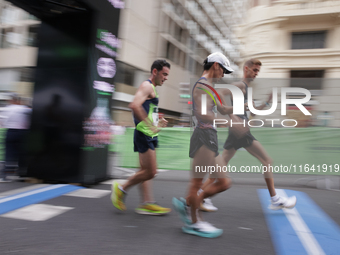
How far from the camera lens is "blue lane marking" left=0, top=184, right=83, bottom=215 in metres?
4.10

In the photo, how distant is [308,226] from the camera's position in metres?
3.67

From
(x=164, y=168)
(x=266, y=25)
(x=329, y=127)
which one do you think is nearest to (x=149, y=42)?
(x=266, y=25)

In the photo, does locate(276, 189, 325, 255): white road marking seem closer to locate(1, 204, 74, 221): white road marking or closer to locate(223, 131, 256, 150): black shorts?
locate(223, 131, 256, 150): black shorts

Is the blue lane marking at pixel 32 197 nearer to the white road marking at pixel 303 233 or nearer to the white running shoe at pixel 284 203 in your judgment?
the white running shoe at pixel 284 203

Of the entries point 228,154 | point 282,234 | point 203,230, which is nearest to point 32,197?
point 203,230

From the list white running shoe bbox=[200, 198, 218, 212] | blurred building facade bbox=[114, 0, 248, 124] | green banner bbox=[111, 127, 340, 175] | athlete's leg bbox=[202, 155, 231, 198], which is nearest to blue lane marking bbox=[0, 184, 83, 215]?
green banner bbox=[111, 127, 340, 175]

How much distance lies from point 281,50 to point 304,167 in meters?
14.9

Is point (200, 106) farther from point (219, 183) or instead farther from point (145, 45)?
point (145, 45)

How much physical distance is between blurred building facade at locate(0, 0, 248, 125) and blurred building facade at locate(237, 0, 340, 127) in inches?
132

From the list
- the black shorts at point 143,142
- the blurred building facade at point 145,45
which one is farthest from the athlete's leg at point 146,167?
the blurred building facade at point 145,45

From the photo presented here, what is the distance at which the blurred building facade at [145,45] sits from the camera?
882 inches

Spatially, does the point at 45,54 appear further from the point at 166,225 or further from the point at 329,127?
the point at 329,127

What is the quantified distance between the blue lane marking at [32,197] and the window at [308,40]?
644 inches

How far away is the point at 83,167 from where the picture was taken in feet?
17.7
